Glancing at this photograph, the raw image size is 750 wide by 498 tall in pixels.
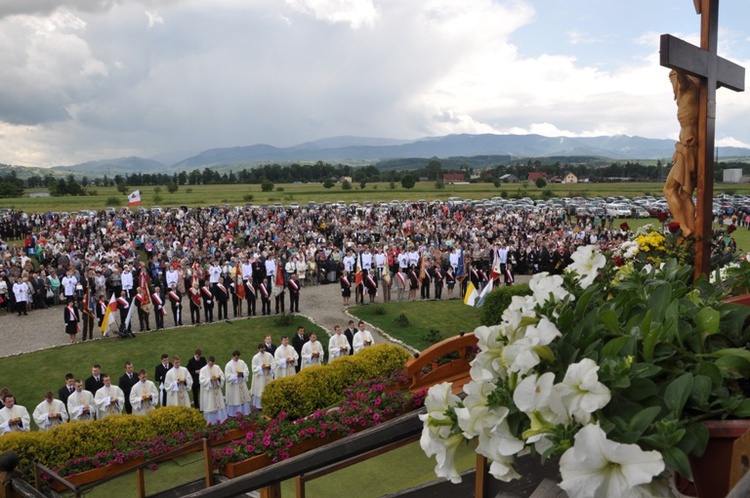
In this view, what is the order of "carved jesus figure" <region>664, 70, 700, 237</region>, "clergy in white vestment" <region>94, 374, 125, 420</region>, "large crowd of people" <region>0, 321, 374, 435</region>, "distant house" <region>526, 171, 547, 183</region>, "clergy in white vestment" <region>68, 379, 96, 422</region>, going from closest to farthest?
"carved jesus figure" <region>664, 70, 700, 237</region> → "large crowd of people" <region>0, 321, 374, 435</region> → "clergy in white vestment" <region>68, 379, 96, 422</region> → "clergy in white vestment" <region>94, 374, 125, 420</region> → "distant house" <region>526, 171, 547, 183</region>

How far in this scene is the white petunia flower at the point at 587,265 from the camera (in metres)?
1.95

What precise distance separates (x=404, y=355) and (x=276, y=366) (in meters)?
3.28

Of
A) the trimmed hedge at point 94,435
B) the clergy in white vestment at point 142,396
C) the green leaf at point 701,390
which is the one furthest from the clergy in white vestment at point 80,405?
the green leaf at point 701,390

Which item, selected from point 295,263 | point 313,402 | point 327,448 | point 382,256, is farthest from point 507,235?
point 327,448

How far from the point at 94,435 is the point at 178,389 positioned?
273cm

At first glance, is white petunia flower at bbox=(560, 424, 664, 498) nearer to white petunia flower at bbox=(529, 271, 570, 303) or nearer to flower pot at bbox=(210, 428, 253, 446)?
white petunia flower at bbox=(529, 271, 570, 303)

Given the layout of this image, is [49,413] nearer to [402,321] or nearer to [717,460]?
[402,321]

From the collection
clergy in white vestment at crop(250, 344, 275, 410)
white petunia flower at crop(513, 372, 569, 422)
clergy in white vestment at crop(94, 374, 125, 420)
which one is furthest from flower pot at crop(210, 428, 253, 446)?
white petunia flower at crop(513, 372, 569, 422)

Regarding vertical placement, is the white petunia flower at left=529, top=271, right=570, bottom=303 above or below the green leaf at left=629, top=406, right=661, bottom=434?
above

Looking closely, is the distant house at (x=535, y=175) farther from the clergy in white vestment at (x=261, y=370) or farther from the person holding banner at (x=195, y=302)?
the clergy in white vestment at (x=261, y=370)

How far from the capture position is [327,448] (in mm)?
2496

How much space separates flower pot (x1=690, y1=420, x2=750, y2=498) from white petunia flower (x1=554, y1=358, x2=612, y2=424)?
295 mm

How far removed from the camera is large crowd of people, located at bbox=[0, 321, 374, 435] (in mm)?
11320

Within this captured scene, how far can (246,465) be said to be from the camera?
7.38 m
